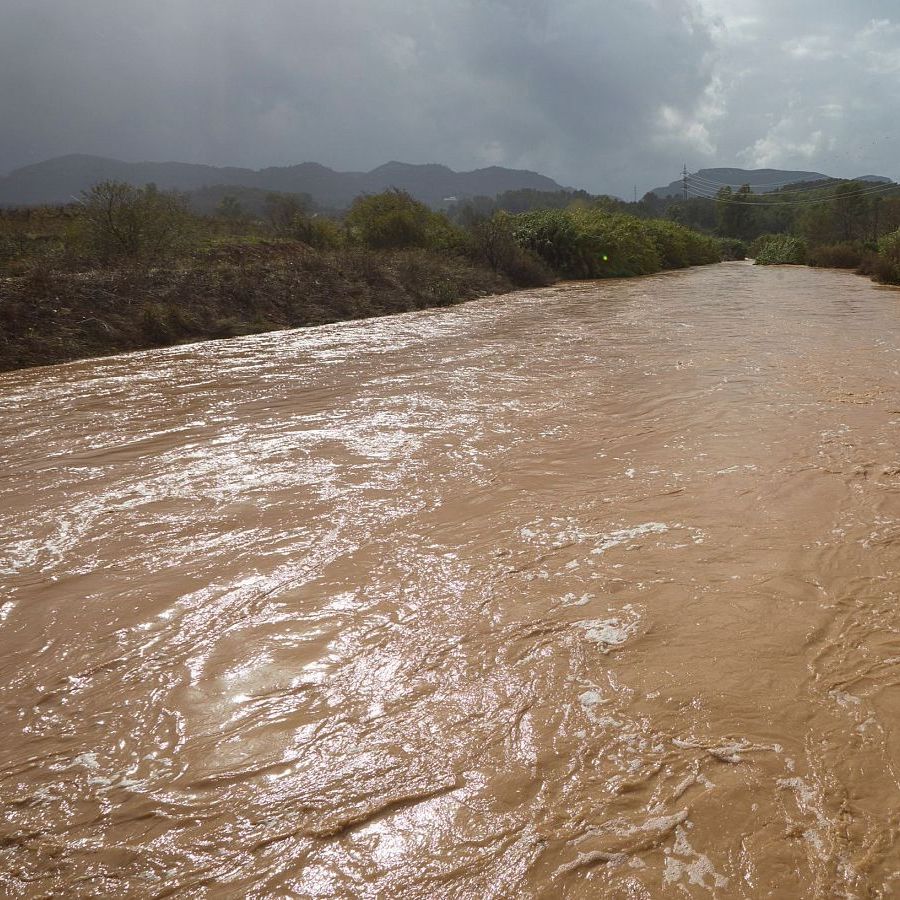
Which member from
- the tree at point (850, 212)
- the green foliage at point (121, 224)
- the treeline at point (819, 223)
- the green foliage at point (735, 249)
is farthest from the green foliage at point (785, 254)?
the green foliage at point (121, 224)

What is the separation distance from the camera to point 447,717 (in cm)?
230

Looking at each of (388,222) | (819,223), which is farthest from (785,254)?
(388,222)

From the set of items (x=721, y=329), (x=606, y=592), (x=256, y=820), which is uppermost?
(x=721, y=329)

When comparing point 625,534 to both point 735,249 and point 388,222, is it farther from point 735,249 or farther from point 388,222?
point 735,249

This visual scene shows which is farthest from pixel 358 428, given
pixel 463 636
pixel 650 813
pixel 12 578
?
pixel 650 813

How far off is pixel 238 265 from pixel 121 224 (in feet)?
10.8

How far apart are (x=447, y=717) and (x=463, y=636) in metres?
0.48

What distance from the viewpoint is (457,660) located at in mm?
2604

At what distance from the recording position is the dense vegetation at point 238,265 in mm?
11336

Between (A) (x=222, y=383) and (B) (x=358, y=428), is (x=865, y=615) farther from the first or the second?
(A) (x=222, y=383)

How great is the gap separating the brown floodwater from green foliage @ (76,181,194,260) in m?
11.9

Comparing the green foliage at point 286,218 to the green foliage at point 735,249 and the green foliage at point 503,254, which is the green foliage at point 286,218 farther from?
the green foliage at point 735,249

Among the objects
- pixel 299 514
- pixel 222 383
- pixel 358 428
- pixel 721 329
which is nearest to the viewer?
pixel 299 514

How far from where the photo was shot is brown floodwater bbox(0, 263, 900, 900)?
1.82 meters
